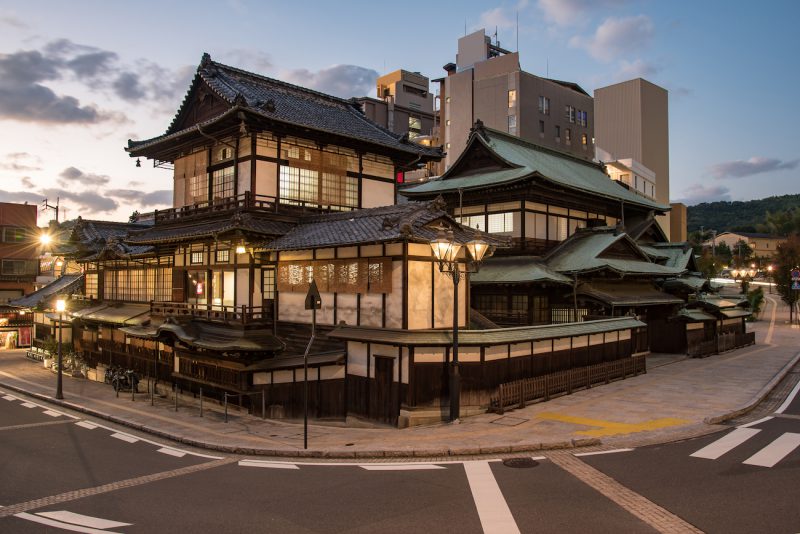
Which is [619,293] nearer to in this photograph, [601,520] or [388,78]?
[601,520]

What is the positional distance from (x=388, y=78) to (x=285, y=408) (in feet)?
310

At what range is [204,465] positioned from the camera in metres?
14.5

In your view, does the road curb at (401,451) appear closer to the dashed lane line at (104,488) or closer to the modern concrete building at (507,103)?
the dashed lane line at (104,488)

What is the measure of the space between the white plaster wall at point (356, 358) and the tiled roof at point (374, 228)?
4.12m

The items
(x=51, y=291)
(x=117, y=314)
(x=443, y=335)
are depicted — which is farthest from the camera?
(x=51, y=291)

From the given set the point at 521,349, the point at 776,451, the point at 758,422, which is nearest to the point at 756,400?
the point at 758,422

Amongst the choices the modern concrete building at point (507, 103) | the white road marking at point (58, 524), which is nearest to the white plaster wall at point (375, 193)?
the white road marking at point (58, 524)

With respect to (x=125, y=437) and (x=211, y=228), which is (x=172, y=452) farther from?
(x=211, y=228)

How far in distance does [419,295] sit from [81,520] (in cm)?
1265

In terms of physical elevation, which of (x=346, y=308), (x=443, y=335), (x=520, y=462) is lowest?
(x=520, y=462)

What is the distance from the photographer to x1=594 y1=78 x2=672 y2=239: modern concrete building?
292 ft

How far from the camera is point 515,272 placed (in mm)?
31281

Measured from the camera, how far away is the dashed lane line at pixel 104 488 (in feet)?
37.3

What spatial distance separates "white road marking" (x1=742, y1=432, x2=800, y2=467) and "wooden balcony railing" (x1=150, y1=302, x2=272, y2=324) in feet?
60.0
